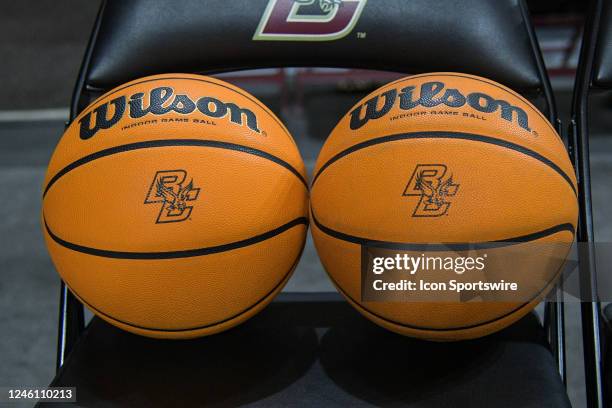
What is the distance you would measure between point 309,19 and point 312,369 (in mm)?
493

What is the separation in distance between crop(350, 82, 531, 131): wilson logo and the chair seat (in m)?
0.27

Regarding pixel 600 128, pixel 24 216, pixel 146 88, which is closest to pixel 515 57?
pixel 146 88

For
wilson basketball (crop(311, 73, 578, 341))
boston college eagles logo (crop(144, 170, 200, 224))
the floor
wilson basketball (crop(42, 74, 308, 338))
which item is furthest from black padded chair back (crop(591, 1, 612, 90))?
the floor

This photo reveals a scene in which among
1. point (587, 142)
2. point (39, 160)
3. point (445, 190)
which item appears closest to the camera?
point (445, 190)

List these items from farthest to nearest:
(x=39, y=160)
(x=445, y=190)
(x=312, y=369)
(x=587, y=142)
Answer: (x=39, y=160) → (x=587, y=142) → (x=312, y=369) → (x=445, y=190)

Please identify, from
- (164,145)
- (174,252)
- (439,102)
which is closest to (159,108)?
(164,145)

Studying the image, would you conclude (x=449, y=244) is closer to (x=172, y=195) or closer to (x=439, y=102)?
(x=439, y=102)

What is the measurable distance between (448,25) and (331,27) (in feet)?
0.54

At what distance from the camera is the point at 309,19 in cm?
99

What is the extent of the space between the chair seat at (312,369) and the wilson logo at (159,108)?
26cm

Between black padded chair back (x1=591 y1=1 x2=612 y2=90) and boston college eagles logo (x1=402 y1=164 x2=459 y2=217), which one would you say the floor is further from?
boston college eagles logo (x1=402 y1=164 x2=459 y2=217)

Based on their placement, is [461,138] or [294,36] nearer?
[461,138]

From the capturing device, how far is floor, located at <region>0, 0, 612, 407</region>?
5.16 feet

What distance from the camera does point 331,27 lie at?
983 mm
